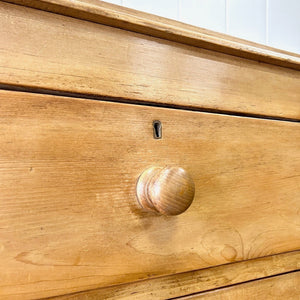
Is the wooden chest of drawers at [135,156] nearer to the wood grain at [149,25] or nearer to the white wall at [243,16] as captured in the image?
the wood grain at [149,25]

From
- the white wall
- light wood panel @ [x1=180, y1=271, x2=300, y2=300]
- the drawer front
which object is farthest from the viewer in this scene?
the white wall

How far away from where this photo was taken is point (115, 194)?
36 centimetres

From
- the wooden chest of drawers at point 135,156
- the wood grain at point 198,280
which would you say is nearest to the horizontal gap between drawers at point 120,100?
the wooden chest of drawers at point 135,156

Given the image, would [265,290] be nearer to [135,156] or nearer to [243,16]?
[135,156]

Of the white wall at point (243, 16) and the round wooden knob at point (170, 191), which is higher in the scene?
the white wall at point (243, 16)

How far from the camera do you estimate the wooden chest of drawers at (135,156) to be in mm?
316

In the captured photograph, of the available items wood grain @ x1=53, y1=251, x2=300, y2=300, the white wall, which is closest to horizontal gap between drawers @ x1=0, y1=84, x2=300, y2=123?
wood grain @ x1=53, y1=251, x2=300, y2=300

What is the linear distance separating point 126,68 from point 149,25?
5 centimetres

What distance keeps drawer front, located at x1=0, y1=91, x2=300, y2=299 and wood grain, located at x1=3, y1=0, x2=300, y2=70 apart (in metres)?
0.08

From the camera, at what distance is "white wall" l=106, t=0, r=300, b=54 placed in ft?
2.85

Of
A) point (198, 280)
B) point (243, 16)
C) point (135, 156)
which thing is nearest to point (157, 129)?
point (135, 156)

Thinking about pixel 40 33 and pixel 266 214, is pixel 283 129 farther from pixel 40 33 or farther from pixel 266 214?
pixel 40 33

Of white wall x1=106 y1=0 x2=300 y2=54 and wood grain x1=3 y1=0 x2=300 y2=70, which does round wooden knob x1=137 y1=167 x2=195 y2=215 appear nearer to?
wood grain x1=3 y1=0 x2=300 y2=70

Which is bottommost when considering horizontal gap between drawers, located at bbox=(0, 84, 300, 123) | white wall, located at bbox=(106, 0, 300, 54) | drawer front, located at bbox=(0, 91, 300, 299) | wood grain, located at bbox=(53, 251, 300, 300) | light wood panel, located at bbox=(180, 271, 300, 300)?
light wood panel, located at bbox=(180, 271, 300, 300)
